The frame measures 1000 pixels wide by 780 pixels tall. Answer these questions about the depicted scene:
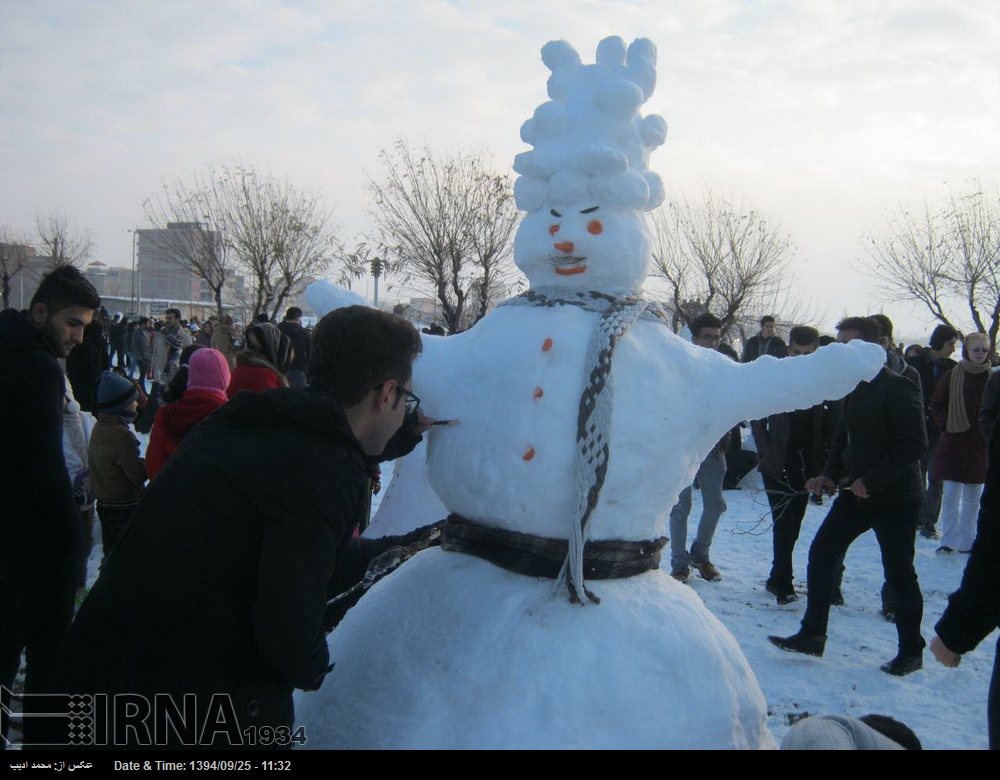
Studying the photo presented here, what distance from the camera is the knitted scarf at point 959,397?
6.42 metres

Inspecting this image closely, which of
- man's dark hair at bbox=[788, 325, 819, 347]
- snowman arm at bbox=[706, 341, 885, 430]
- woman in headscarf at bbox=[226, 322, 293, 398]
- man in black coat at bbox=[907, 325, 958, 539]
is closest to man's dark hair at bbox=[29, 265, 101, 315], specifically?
woman in headscarf at bbox=[226, 322, 293, 398]

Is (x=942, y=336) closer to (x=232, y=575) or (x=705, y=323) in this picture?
(x=705, y=323)

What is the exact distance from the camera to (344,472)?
1608 mm

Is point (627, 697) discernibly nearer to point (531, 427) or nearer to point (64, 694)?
point (531, 427)

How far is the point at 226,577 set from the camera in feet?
5.02

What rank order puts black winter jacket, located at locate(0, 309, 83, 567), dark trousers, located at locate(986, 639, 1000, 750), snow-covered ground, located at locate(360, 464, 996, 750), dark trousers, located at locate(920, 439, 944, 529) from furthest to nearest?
dark trousers, located at locate(920, 439, 944, 529)
snow-covered ground, located at locate(360, 464, 996, 750)
black winter jacket, located at locate(0, 309, 83, 567)
dark trousers, located at locate(986, 639, 1000, 750)

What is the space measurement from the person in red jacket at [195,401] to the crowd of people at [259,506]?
10mm

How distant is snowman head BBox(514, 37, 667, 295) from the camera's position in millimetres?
2322

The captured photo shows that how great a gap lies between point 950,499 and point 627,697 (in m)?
5.74

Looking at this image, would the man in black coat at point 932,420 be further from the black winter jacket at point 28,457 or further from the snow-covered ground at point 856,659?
the black winter jacket at point 28,457

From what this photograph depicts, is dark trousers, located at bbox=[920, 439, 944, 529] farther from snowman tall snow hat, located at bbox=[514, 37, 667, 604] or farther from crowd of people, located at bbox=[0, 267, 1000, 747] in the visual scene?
snowman tall snow hat, located at bbox=[514, 37, 667, 604]

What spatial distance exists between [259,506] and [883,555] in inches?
151

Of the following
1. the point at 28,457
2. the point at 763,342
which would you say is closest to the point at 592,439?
the point at 28,457

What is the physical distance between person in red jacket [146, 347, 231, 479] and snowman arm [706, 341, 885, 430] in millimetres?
Answer: 2539
